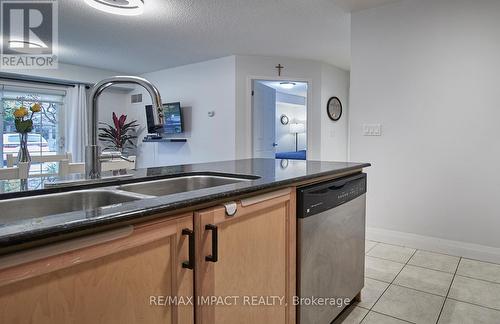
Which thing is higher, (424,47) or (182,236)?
(424,47)

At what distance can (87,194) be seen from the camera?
3.90 feet

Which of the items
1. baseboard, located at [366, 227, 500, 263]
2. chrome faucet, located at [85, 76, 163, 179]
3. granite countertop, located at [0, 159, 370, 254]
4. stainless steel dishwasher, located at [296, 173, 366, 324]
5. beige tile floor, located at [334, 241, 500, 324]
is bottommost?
beige tile floor, located at [334, 241, 500, 324]

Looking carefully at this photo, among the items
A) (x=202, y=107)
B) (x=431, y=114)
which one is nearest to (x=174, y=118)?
(x=202, y=107)

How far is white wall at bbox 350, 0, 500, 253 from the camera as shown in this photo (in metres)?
2.50

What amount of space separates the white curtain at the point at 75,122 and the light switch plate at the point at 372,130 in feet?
15.2

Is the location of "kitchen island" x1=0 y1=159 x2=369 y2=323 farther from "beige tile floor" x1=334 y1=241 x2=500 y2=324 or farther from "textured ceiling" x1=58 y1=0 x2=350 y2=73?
"textured ceiling" x1=58 y1=0 x2=350 y2=73

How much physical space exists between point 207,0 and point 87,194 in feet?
7.62

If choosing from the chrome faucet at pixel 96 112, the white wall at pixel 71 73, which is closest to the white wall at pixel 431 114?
the chrome faucet at pixel 96 112

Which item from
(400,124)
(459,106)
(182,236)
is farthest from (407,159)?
(182,236)

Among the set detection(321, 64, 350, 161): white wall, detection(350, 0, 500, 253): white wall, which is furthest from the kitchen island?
detection(321, 64, 350, 161): white wall

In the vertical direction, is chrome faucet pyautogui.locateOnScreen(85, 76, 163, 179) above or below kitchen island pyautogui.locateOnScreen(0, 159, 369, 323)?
above

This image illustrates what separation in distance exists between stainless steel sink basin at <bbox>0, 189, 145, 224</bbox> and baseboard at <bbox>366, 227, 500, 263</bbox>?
260cm

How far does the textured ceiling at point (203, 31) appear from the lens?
3.00 m

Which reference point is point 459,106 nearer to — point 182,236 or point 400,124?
point 400,124
